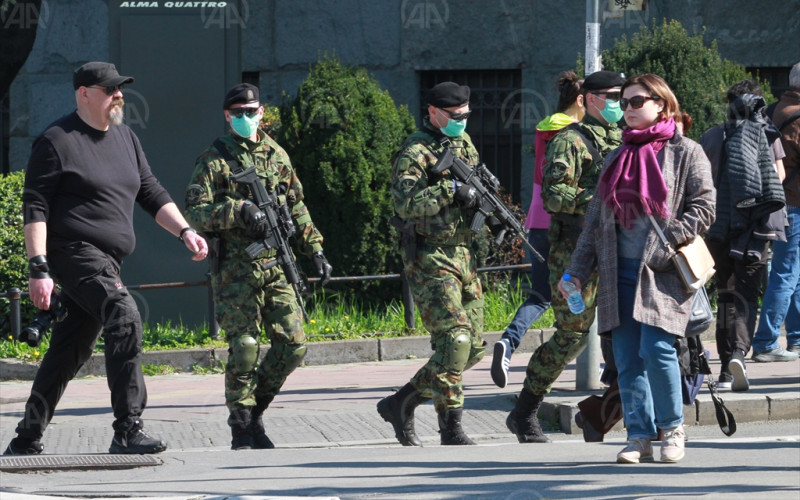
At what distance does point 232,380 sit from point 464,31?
9.25 meters

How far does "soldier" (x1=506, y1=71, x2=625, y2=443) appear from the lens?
758cm

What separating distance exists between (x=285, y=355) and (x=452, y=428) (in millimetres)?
948

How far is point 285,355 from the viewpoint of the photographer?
760 cm

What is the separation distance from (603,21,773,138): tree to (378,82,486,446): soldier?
18.4 ft

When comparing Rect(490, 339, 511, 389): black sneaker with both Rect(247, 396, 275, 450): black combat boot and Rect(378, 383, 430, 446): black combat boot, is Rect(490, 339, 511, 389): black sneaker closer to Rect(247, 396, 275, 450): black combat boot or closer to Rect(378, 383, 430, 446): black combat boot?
Rect(378, 383, 430, 446): black combat boot

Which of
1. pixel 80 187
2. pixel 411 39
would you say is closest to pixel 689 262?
pixel 80 187

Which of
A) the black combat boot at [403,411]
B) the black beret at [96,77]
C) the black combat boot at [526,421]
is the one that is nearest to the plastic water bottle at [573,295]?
the black combat boot at [526,421]

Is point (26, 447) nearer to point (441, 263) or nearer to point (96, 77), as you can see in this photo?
point (96, 77)

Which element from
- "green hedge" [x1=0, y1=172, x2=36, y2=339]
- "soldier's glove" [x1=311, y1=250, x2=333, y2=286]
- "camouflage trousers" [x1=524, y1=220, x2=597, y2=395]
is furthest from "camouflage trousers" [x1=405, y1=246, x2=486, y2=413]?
"green hedge" [x1=0, y1=172, x2=36, y2=339]

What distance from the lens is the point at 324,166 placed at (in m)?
13.0

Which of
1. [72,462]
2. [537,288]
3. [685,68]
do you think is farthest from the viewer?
[685,68]

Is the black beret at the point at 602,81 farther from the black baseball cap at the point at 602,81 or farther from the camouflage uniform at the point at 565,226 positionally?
the camouflage uniform at the point at 565,226

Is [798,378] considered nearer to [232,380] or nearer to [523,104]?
[232,380]

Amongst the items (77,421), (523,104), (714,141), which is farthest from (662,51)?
(77,421)
